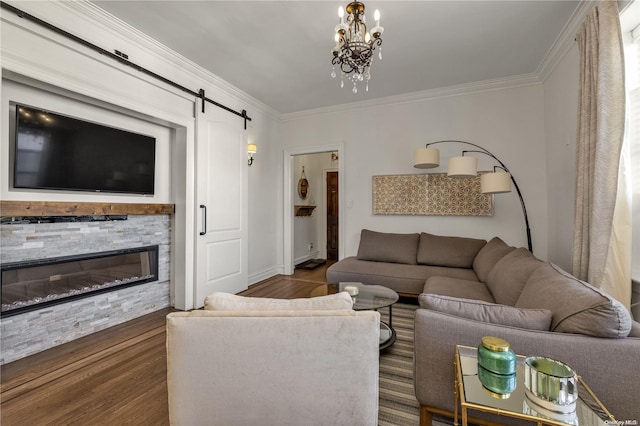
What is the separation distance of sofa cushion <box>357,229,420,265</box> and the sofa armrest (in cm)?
235

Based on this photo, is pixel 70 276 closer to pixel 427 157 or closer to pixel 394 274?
pixel 394 274

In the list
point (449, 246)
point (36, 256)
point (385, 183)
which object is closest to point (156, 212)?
point (36, 256)

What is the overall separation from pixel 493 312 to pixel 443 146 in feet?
10.1

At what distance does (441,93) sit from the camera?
3.88m

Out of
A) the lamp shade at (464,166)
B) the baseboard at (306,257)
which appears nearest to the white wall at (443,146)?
the lamp shade at (464,166)

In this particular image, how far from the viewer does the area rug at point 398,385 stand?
5.00 ft

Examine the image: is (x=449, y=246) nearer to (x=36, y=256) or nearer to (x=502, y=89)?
(x=502, y=89)

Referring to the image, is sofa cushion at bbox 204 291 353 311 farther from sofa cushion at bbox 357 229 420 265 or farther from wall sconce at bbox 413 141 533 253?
sofa cushion at bbox 357 229 420 265

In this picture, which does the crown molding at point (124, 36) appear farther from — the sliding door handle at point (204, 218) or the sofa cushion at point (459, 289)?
the sofa cushion at point (459, 289)

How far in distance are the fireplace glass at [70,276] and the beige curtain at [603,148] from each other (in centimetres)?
396

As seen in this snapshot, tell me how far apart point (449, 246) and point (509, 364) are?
2.61m

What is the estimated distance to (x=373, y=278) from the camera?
324 cm

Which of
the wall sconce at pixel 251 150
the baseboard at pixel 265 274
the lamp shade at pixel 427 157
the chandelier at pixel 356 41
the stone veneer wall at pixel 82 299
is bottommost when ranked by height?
the baseboard at pixel 265 274

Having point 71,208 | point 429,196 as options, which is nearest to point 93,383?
point 71,208
